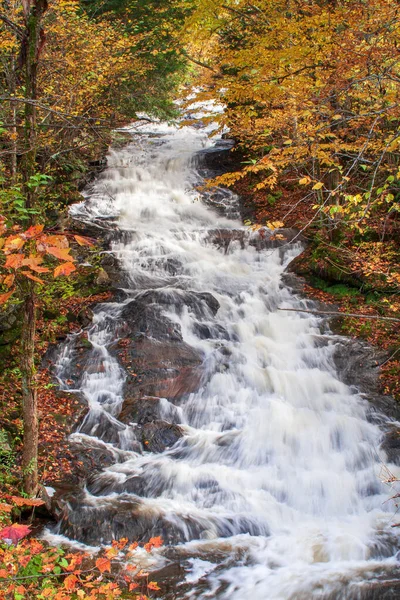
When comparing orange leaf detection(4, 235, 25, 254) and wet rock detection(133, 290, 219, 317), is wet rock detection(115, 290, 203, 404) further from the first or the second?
orange leaf detection(4, 235, 25, 254)

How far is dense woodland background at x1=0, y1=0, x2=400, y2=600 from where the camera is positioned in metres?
4.20

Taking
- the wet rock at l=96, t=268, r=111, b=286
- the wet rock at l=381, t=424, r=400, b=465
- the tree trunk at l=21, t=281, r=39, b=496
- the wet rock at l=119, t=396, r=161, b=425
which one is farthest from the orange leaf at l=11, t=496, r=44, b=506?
the wet rock at l=96, t=268, r=111, b=286

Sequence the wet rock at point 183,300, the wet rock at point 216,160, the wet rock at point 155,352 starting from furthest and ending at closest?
the wet rock at point 216,160
the wet rock at point 183,300
the wet rock at point 155,352

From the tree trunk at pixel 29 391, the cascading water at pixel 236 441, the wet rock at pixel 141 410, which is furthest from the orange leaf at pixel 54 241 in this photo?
the wet rock at pixel 141 410

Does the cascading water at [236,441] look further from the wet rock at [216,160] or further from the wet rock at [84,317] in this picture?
the wet rock at [216,160]

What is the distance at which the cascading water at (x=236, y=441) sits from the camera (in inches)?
217

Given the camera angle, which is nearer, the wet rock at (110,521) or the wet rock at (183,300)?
the wet rock at (110,521)

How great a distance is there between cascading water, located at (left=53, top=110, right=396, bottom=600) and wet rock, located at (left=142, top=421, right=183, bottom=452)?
89mm

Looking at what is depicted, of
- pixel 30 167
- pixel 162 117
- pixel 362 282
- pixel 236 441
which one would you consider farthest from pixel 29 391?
pixel 162 117

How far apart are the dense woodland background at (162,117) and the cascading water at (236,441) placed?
819 millimetres

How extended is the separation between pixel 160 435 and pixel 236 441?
129cm

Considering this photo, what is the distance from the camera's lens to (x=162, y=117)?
51.8 ft

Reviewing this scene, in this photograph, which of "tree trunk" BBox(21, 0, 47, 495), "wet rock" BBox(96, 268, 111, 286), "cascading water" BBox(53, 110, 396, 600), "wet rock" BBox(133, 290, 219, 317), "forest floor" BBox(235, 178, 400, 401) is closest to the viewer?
"tree trunk" BBox(21, 0, 47, 495)

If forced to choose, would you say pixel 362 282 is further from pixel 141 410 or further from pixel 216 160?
pixel 216 160
